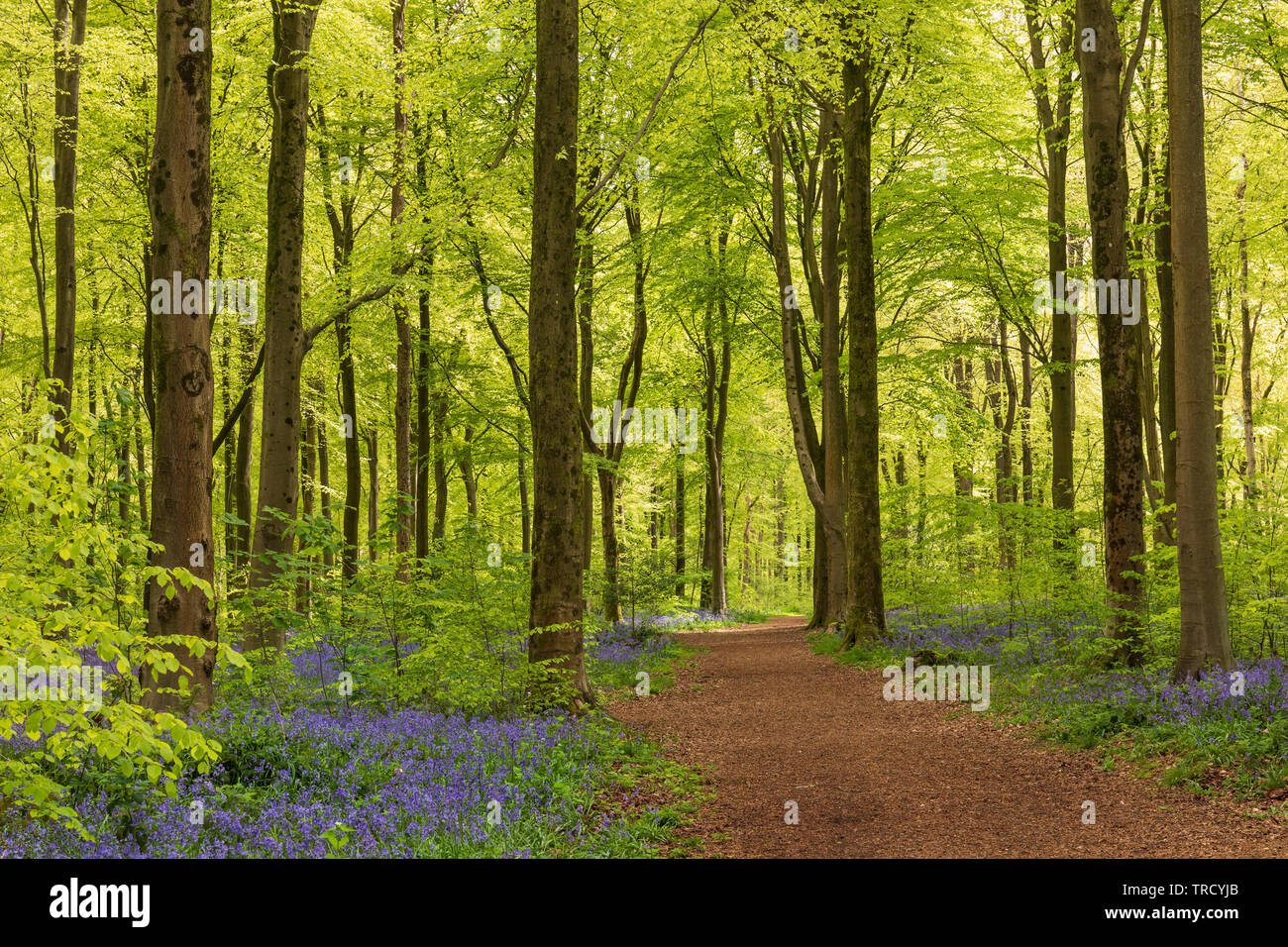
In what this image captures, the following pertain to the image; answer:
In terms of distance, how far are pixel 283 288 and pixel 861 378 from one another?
986 cm

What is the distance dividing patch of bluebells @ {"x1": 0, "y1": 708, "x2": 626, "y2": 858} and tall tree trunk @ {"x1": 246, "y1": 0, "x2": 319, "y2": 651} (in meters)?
4.19

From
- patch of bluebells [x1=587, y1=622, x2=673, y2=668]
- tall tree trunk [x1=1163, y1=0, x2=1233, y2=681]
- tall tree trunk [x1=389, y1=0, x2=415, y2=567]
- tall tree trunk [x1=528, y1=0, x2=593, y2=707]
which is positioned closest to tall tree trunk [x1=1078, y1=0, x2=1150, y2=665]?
tall tree trunk [x1=1163, y1=0, x2=1233, y2=681]

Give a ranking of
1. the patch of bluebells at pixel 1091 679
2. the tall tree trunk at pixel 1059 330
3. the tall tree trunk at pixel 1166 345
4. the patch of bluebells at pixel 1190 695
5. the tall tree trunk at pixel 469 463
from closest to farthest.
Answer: the patch of bluebells at pixel 1190 695
the patch of bluebells at pixel 1091 679
the tall tree trunk at pixel 1166 345
the tall tree trunk at pixel 1059 330
the tall tree trunk at pixel 469 463

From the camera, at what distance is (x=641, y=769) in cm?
811

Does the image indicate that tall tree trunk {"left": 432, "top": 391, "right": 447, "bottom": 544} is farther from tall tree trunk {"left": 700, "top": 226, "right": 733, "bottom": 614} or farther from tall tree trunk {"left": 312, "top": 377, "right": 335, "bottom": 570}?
tall tree trunk {"left": 700, "top": 226, "right": 733, "bottom": 614}

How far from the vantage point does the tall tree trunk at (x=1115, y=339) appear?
9898 mm

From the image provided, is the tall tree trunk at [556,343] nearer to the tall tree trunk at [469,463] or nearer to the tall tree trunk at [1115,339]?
the tall tree trunk at [1115,339]

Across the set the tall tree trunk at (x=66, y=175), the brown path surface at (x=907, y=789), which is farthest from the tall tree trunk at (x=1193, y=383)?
the tall tree trunk at (x=66, y=175)

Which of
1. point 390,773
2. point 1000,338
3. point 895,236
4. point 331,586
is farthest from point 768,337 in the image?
point 390,773

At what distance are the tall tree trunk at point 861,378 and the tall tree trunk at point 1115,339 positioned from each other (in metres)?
5.37

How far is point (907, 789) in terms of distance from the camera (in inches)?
298

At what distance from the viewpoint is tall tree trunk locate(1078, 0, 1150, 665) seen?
9898 mm

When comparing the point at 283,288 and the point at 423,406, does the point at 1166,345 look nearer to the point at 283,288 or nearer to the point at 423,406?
the point at 283,288

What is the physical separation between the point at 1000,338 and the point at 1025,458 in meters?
4.67
